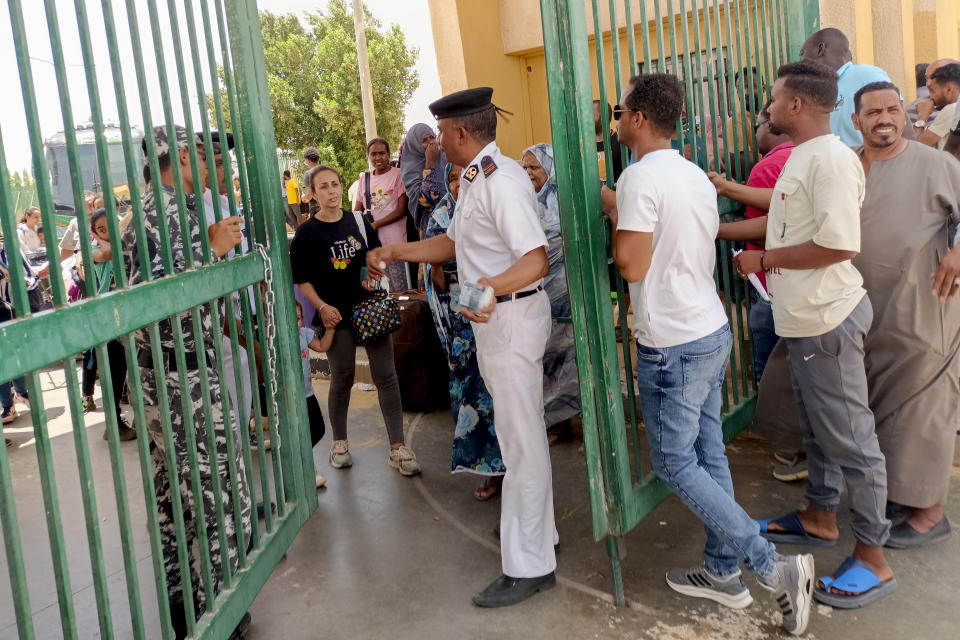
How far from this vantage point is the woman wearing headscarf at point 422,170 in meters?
5.31

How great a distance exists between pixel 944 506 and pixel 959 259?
1156 mm

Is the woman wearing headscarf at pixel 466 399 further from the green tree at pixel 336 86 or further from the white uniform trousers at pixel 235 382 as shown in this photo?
the green tree at pixel 336 86

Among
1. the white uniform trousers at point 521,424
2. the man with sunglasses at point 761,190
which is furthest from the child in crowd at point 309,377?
the man with sunglasses at point 761,190

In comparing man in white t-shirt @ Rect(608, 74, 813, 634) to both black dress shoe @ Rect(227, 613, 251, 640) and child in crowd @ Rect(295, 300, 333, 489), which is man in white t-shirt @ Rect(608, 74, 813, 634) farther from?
black dress shoe @ Rect(227, 613, 251, 640)

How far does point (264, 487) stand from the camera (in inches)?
109

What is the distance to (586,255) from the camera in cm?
269

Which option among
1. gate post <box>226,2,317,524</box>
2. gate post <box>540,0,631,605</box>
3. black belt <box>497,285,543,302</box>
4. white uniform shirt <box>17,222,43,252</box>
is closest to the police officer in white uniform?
black belt <box>497,285,543,302</box>

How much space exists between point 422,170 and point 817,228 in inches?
129

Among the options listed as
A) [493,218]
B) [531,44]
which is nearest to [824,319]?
[493,218]

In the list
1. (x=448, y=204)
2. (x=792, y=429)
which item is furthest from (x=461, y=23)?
(x=792, y=429)

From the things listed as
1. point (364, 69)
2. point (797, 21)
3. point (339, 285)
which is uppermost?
point (364, 69)

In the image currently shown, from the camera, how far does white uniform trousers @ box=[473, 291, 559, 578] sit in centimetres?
285

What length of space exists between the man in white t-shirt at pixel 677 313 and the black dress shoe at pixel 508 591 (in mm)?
652

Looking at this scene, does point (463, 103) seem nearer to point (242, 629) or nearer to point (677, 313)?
point (677, 313)
